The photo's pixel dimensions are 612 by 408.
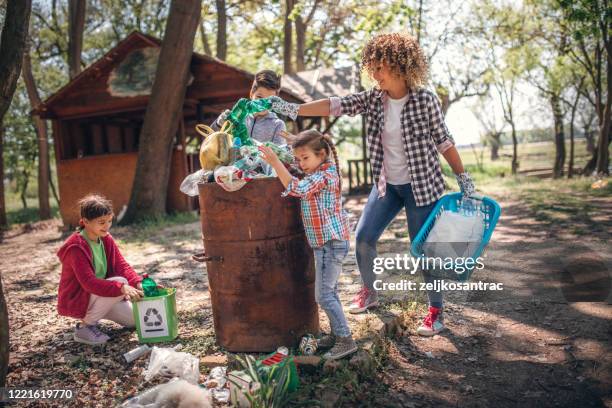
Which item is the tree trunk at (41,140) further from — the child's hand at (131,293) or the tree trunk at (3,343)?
the tree trunk at (3,343)

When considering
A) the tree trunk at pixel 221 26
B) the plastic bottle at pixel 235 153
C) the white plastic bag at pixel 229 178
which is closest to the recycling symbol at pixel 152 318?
the white plastic bag at pixel 229 178

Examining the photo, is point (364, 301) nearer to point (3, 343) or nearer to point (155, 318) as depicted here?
point (155, 318)

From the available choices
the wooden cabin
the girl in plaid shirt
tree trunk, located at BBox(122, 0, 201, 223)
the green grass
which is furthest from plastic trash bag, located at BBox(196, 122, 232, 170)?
the green grass

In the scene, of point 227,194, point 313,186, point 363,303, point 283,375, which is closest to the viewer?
point 283,375

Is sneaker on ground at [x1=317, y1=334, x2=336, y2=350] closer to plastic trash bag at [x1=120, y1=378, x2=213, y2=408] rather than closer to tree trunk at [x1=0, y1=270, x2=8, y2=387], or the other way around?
plastic trash bag at [x1=120, y1=378, x2=213, y2=408]

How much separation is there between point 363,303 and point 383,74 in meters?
1.75

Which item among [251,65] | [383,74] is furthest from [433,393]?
[251,65]

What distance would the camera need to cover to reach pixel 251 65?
2573cm

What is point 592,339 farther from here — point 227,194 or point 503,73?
point 503,73

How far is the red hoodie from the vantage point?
335cm

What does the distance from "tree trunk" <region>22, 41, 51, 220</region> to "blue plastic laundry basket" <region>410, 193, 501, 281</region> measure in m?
13.4

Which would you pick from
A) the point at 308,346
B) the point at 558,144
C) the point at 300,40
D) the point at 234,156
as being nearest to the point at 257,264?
the point at 308,346

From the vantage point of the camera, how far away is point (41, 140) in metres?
14.7

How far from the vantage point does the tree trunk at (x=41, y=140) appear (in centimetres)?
1410
